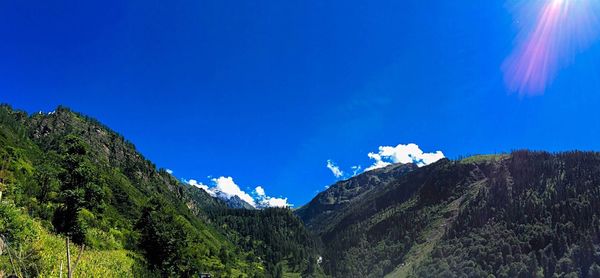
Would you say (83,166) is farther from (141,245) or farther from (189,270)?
(189,270)

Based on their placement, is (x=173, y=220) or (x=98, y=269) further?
(x=173, y=220)

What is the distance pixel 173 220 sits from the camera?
285 feet

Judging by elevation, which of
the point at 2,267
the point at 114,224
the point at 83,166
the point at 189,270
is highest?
the point at 114,224

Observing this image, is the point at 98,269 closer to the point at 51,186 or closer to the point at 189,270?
the point at 189,270

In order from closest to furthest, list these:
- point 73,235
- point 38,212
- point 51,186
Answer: point 73,235 < point 38,212 < point 51,186

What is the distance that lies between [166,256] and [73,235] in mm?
20462

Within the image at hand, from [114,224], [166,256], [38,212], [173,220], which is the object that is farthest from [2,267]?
[114,224]

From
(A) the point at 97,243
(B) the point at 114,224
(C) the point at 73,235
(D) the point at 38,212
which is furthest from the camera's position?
(B) the point at 114,224

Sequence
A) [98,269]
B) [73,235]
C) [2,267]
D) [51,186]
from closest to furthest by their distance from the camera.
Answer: [2,267] < [98,269] < [73,235] < [51,186]

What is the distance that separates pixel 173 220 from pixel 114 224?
61.1 metres

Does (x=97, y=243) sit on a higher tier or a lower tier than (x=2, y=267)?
higher

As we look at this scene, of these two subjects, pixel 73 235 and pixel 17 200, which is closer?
pixel 73 235

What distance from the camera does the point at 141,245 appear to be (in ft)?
264

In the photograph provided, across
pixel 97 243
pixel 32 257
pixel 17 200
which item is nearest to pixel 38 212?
pixel 17 200
